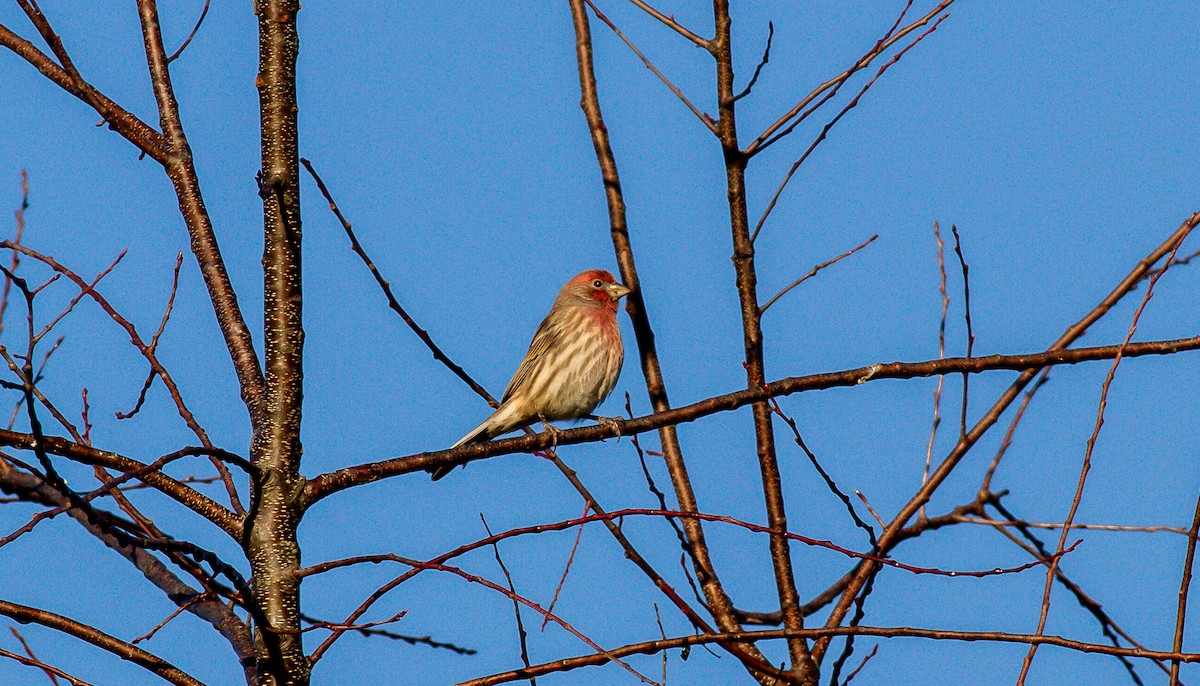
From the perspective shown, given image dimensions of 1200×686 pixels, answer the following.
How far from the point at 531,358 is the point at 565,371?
1.35 feet

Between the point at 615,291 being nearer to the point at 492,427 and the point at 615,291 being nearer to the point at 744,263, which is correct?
the point at 492,427

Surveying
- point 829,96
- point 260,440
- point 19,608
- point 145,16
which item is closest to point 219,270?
point 260,440

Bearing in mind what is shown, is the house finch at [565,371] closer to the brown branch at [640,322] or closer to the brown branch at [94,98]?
the brown branch at [640,322]

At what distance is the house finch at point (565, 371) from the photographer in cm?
939

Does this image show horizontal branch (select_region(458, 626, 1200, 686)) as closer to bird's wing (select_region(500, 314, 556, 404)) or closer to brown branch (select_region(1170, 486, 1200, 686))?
brown branch (select_region(1170, 486, 1200, 686))

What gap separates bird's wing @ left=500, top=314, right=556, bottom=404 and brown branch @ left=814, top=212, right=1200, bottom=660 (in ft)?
13.9

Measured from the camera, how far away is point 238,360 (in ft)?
15.7

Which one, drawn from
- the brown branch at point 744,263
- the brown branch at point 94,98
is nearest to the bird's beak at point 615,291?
the brown branch at point 744,263

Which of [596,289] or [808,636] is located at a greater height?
[596,289]

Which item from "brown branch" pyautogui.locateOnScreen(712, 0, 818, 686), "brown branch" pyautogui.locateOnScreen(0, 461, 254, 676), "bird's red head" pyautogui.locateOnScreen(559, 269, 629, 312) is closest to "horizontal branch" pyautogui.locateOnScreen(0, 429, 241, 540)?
"brown branch" pyautogui.locateOnScreen(0, 461, 254, 676)

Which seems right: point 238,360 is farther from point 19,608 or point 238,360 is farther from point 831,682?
point 831,682

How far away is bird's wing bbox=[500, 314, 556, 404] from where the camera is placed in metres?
9.70

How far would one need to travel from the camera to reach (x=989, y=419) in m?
5.77

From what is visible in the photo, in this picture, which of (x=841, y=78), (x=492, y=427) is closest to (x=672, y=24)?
(x=841, y=78)
